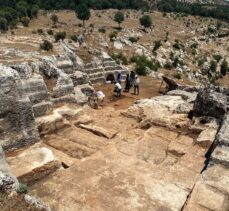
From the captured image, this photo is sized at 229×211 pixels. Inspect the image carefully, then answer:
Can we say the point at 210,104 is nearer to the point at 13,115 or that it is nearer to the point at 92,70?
the point at 13,115

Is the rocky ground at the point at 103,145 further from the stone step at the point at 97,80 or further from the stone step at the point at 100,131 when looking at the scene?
the stone step at the point at 97,80

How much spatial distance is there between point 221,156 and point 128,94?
1027 cm

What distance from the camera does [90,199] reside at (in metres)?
8.44

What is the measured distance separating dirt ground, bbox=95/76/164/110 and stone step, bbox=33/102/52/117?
15.1 ft

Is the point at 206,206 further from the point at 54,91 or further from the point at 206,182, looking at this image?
the point at 54,91

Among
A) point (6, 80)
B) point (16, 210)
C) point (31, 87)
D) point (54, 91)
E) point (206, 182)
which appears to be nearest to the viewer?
point (16, 210)

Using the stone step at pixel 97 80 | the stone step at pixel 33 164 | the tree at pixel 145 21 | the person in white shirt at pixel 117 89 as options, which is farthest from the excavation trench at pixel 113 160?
the tree at pixel 145 21

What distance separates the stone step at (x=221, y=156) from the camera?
970 centimetres

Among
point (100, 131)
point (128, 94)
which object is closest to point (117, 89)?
point (128, 94)

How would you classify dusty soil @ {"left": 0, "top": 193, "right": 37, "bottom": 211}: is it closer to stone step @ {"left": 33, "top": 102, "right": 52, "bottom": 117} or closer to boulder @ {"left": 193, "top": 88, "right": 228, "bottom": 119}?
stone step @ {"left": 33, "top": 102, "right": 52, "bottom": 117}

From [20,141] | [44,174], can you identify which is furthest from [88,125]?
[44,174]

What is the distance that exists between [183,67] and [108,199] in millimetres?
34019

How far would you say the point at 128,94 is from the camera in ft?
64.7

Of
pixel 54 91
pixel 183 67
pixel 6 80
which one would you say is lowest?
pixel 183 67
